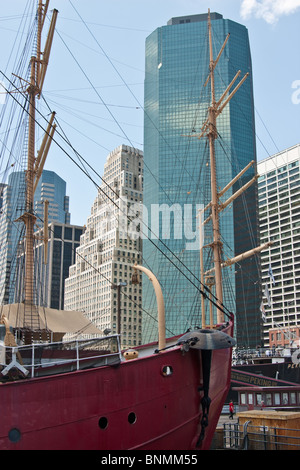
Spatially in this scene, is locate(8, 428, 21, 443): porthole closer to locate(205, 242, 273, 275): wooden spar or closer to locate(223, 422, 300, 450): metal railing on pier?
locate(223, 422, 300, 450): metal railing on pier

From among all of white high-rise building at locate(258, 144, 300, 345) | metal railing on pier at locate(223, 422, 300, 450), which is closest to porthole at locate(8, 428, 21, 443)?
metal railing on pier at locate(223, 422, 300, 450)

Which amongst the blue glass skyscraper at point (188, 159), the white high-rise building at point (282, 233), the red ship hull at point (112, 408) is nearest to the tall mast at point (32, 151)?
the red ship hull at point (112, 408)

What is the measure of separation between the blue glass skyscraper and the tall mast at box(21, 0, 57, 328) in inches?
2589

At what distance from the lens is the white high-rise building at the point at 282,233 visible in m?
124

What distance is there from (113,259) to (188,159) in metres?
28.4

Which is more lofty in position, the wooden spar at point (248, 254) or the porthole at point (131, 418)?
the wooden spar at point (248, 254)

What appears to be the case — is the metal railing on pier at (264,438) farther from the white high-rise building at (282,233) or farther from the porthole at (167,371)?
the white high-rise building at (282,233)

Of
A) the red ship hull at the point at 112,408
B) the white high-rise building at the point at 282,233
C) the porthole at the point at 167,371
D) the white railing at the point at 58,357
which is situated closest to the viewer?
the red ship hull at the point at 112,408

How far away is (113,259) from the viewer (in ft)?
367

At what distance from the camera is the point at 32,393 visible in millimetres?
10492

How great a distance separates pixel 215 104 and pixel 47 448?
95.5 ft

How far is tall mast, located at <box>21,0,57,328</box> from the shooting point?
27.1 meters

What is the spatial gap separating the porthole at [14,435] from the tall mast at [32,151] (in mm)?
16987

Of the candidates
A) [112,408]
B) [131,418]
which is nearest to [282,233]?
[131,418]
